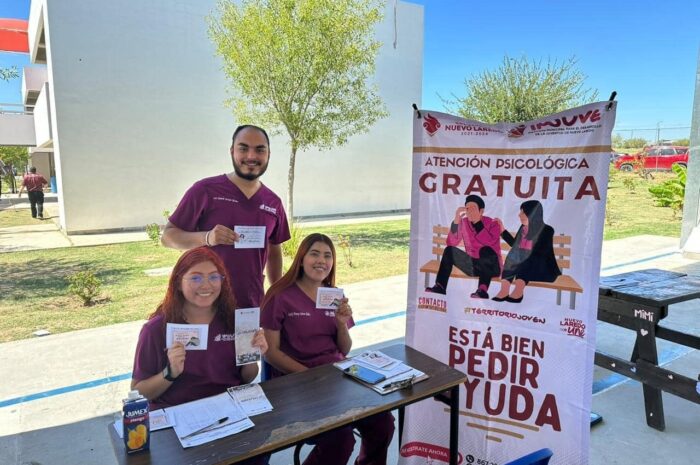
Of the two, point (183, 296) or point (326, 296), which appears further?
point (326, 296)

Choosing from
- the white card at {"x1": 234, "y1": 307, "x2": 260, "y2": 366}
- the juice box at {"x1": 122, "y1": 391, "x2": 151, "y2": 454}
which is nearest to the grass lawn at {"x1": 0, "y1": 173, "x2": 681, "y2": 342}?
the white card at {"x1": 234, "y1": 307, "x2": 260, "y2": 366}

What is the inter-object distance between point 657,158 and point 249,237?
2644 centimetres

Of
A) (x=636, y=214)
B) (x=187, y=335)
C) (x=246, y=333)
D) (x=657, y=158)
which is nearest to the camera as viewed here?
(x=187, y=335)

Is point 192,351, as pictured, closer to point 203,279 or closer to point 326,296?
point 203,279

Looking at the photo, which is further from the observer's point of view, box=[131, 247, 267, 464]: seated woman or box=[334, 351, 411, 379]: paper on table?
box=[334, 351, 411, 379]: paper on table

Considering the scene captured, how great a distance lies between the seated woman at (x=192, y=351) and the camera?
76.1 inches

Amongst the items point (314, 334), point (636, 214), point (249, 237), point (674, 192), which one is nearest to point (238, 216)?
point (249, 237)

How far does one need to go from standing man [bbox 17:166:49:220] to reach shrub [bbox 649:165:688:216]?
1955 centimetres

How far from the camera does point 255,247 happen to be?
2660mm

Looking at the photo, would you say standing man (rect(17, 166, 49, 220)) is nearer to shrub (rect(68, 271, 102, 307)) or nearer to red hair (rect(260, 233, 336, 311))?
shrub (rect(68, 271, 102, 307))

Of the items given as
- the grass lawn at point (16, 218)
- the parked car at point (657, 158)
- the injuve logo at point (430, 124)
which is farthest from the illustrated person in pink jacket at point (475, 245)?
the parked car at point (657, 158)

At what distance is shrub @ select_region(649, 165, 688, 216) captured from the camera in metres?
14.8

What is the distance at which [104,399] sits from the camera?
11.6 ft

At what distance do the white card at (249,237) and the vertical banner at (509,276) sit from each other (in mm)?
845
